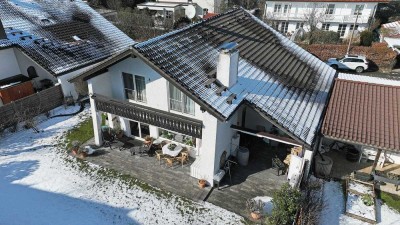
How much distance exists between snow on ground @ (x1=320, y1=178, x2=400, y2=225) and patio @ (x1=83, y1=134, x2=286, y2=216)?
7.62ft

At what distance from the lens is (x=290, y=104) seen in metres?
14.4

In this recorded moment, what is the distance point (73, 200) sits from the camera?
13.7 metres

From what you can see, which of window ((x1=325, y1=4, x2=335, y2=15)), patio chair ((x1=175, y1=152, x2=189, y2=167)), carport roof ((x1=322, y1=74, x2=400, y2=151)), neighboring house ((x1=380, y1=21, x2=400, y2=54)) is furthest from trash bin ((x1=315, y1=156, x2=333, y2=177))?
window ((x1=325, y1=4, x2=335, y2=15))

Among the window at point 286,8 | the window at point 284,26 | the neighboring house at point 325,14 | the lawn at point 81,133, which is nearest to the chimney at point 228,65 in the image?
the lawn at point 81,133

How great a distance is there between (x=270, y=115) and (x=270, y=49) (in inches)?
288

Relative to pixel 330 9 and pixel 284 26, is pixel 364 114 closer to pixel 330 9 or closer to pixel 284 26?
pixel 330 9

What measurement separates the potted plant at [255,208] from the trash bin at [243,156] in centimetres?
316

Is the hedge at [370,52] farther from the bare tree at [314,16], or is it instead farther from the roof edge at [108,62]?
the roof edge at [108,62]

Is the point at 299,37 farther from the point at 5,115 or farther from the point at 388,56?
the point at 5,115

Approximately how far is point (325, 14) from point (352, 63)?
12181 mm

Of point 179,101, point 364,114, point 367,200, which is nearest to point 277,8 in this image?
point 364,114

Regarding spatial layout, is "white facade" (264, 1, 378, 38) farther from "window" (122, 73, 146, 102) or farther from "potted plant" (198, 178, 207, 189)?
"potted plant" (198, 178, 207, 189)

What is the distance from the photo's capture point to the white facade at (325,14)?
37.4m

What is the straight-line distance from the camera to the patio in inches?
541
